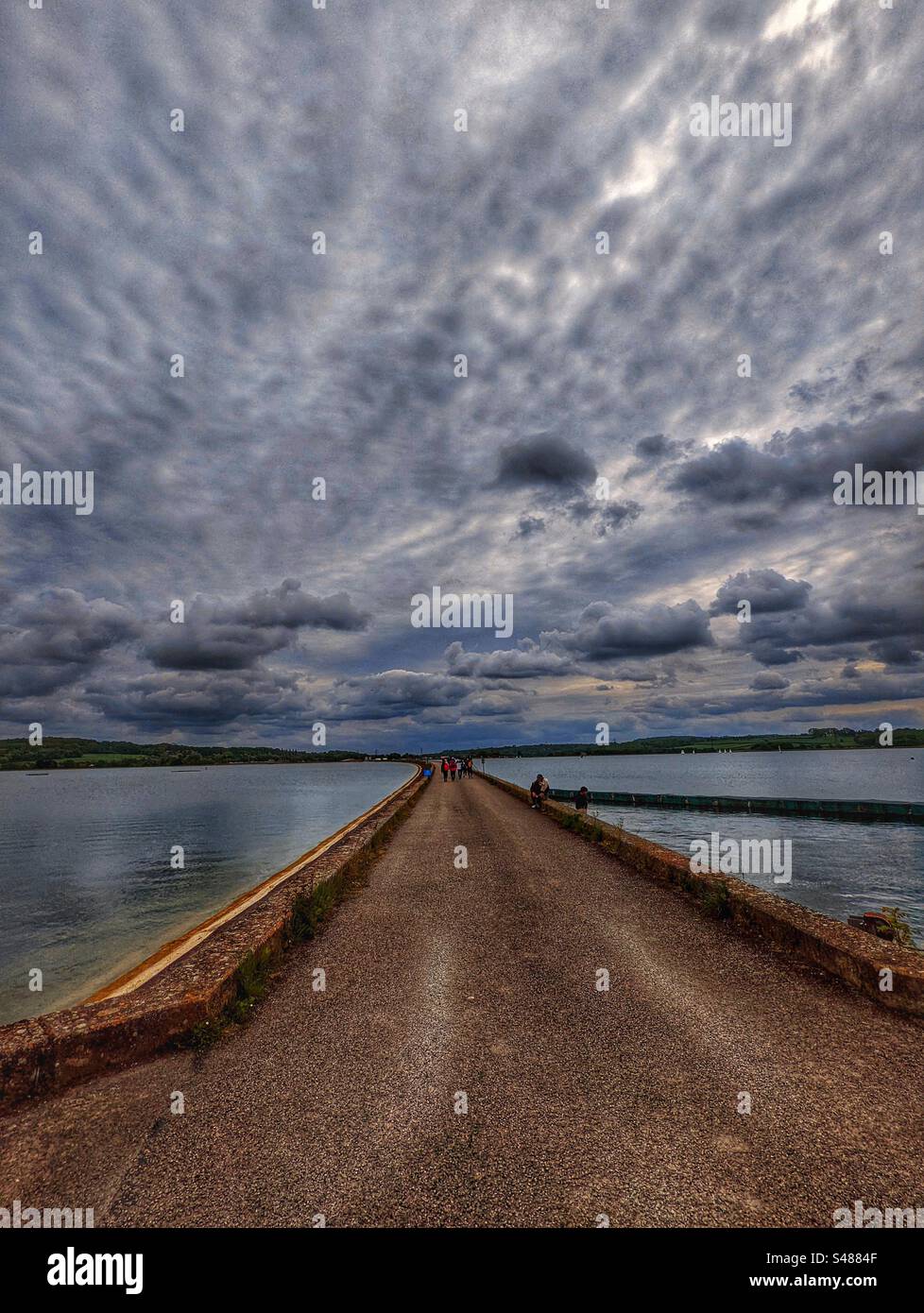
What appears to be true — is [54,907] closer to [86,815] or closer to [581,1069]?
[581,1069]

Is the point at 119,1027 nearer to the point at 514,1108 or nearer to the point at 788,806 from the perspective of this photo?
the point at 514,1108

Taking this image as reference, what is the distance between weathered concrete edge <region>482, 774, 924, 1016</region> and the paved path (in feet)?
0.79

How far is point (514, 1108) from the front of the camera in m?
3.93

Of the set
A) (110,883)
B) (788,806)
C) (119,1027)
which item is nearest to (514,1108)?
(119,1027)

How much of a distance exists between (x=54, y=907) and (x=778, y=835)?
1413 inches

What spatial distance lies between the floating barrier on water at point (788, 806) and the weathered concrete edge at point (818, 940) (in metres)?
34.9

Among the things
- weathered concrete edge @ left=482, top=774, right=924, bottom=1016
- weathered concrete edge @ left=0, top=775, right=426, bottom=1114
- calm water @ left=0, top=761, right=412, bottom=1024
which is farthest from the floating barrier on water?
weathered concrete edge @ left=0, top=775, right=426, bottom=1114

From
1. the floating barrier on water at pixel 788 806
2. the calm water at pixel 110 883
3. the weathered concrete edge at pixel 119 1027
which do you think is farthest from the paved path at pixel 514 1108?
the floating barrier on water at pixel 788 806

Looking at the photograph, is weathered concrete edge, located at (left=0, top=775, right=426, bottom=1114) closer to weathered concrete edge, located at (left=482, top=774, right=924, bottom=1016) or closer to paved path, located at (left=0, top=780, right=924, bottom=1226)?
paved path, located at (left=0, top=780, right=924, bottom=1226)

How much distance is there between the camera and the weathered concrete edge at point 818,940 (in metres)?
5.39

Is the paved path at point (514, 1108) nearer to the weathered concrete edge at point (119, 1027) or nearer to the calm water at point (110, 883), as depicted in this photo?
the weathered concrete edge at point (119, 1027)

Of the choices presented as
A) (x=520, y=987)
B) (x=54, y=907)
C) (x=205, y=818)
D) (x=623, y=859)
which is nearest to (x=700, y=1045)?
(x=520, y=987)

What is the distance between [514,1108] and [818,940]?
4439 millimetres
